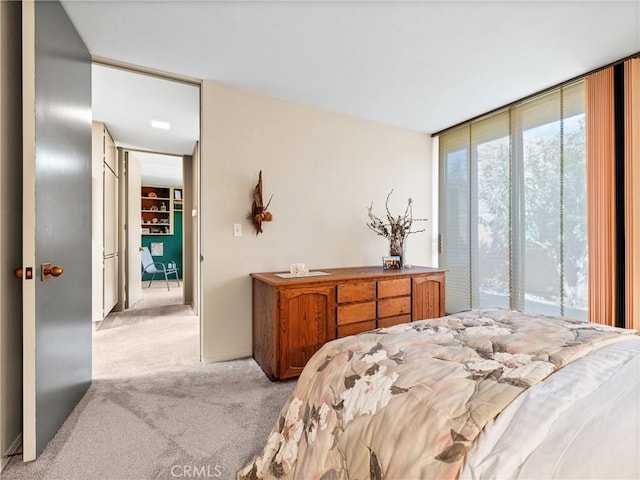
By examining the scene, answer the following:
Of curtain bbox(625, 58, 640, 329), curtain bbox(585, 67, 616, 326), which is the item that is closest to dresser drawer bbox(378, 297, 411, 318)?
curtain bbox(585, 67, 616, 326)

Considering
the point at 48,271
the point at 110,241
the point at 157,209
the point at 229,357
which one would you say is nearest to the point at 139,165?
the point at 110,241

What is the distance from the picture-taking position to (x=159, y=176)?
7.31 metres

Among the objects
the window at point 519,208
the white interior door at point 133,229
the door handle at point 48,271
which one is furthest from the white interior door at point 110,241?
the window at point 519,208

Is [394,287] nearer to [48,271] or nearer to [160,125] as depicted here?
[48,271]

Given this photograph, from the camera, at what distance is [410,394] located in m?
0.88

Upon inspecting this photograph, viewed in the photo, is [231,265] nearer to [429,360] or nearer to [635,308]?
[429,360]

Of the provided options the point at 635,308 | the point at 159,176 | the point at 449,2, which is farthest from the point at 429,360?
the point at 159,176

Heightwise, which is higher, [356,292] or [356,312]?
[356,292]

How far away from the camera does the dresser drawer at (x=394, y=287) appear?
2.77m

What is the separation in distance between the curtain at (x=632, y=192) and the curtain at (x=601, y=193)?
0.09 m

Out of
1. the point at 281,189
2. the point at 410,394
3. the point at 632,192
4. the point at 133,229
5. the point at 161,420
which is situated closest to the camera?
the point at 410,394

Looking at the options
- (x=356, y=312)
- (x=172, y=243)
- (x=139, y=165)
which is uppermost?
(x=139, y=165)

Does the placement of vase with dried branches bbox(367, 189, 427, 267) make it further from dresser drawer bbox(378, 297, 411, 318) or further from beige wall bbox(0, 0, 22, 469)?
beige wall bbox(0, 0, 22, 469)

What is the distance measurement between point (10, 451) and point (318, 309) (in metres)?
1.85
